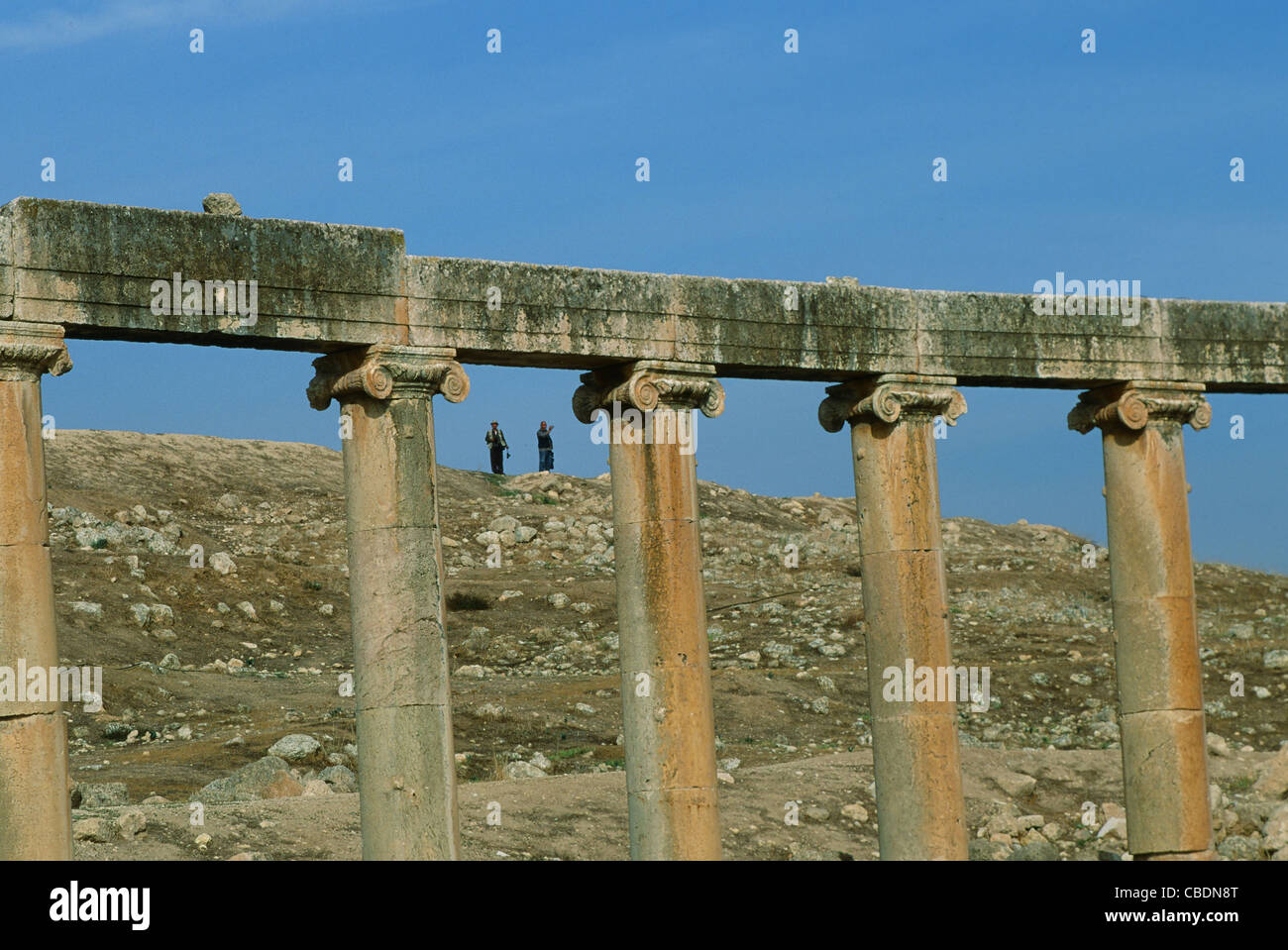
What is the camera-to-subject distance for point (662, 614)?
17.8m

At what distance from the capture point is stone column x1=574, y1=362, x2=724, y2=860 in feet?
57.7

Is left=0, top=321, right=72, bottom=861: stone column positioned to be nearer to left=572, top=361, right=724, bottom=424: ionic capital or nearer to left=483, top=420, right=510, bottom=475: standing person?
left=572, top=361, right=724, bottom=424: ionic capital

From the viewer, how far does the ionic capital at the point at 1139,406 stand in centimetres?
2044

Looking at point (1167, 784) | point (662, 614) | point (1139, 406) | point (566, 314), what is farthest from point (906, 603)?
point (566, 314)

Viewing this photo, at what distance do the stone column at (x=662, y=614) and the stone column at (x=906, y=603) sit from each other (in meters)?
2.08

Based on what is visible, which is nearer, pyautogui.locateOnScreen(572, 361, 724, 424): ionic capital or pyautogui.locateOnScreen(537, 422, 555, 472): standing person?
pyautogui.locateOnScreen(572, 361, 724, 424): ionic capital

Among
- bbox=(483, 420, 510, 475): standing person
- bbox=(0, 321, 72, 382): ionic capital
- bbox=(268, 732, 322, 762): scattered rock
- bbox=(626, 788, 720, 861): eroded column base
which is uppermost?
bbox=(483, 420, 510, 475): standing person

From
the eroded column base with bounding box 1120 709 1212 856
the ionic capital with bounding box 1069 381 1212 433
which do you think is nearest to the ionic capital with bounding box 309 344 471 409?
the ionic capital with bounding box 1069 381 1212 433

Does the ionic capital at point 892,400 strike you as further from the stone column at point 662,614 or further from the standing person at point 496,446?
the standing person at point 496,446

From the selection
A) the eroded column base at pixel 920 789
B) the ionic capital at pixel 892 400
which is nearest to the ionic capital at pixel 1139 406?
the ionic capital at pixel 892 400

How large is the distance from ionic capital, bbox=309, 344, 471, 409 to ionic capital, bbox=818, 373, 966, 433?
4.51 meters

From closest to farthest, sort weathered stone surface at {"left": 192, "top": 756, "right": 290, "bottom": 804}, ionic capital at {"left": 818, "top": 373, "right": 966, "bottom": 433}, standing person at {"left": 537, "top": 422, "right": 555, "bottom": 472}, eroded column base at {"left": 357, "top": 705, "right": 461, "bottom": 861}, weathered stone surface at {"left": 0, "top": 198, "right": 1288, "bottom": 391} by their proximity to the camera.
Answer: weathered stone surface at {"left": 0, "top": 198, "right": 1288, "bottom": 391}, eroded column base at {"left": 357, "top": 705, "right": 461, "bottom": 861}, ionic capital at {"left": 818, "top": 373, "right": 966, "bottom": 433}, weathered stone surface at {"left": 192, "top": 756, "right": 290, "bottom": 804}, standing person at {"left": 537, "top": 422, "right": 555, "bottom": 472}

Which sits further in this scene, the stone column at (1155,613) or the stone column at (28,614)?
the stone column at (1155,613)

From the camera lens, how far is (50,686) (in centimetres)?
1477
